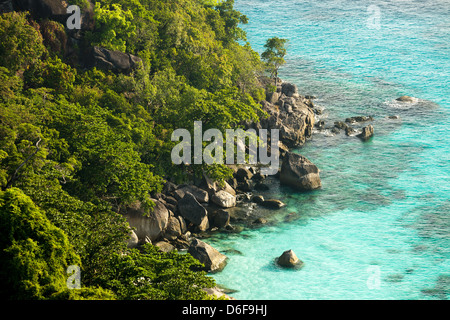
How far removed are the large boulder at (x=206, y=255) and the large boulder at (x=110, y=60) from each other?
2200 cm

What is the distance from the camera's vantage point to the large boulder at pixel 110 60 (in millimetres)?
55094

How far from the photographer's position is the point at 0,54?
47.9m

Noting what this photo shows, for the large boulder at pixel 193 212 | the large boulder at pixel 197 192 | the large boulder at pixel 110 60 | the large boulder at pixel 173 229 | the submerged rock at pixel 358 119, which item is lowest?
the large boulder at pixel 173 229

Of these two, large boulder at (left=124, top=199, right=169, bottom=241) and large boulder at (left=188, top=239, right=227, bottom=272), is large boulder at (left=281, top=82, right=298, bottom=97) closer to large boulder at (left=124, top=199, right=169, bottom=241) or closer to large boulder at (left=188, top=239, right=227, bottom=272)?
large boulder at (left=124, top=199, right=169, bottom=241)

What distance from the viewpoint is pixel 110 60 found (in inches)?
2183

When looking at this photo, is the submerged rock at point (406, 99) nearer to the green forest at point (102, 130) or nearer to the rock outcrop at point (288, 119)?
the rock outcrop at point (288, 119)

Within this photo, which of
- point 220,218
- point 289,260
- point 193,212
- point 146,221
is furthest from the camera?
point 220,218

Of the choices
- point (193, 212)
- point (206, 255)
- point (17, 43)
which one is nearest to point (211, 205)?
point (193, 212)

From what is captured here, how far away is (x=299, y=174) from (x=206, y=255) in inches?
691

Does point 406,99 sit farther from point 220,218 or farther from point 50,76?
point 50,76

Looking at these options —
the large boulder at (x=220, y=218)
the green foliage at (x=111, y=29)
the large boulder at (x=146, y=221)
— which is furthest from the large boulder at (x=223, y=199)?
the green foliage at (x=111, y=29)

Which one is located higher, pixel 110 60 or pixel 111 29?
pixel 111 29

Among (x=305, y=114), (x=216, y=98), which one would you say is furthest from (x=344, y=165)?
(x=216, y=98)

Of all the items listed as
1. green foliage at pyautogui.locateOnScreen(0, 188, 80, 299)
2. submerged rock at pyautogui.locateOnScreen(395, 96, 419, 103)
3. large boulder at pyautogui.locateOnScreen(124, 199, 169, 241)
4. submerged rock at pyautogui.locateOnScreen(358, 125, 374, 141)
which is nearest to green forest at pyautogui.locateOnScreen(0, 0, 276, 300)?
green foliage at pyautogui.locateOnScreen(0, 188, 80, 299)
